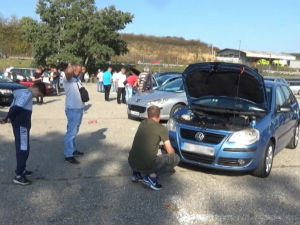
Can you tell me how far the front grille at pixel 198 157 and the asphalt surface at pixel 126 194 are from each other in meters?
0.29

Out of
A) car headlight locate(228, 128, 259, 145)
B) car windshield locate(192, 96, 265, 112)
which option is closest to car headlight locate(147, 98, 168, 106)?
car windshield locate(192, 96, 265, 112)

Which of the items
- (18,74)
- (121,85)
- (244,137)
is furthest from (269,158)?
(18,74)

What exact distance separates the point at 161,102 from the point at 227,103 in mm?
4181

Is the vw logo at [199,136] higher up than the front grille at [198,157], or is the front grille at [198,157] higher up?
the vw logo at [199,136]

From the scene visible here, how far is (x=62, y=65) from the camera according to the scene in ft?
121

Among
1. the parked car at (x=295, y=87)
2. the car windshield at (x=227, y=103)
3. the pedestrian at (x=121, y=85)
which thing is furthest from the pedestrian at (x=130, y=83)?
the parked car at (x=295, y=87)

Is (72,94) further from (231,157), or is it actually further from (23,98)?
(231,157)

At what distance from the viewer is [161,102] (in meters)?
11.2

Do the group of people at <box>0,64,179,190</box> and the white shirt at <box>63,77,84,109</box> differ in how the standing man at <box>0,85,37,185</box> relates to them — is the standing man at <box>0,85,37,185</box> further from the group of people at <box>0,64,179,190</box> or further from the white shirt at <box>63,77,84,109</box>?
the white shirt at <box>63,77,84,109</box>

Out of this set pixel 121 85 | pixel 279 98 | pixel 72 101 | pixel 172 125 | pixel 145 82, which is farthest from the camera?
pixel 121 85

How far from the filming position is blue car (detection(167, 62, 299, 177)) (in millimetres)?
5980

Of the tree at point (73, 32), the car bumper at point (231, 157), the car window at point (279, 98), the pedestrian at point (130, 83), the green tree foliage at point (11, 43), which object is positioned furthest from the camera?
the green tree foliage at point (11, 43)

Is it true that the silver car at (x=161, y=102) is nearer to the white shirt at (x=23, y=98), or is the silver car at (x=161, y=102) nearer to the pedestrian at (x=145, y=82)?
the pedestrian at (x=145, y=82)

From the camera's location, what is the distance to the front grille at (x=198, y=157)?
19.8 ft
